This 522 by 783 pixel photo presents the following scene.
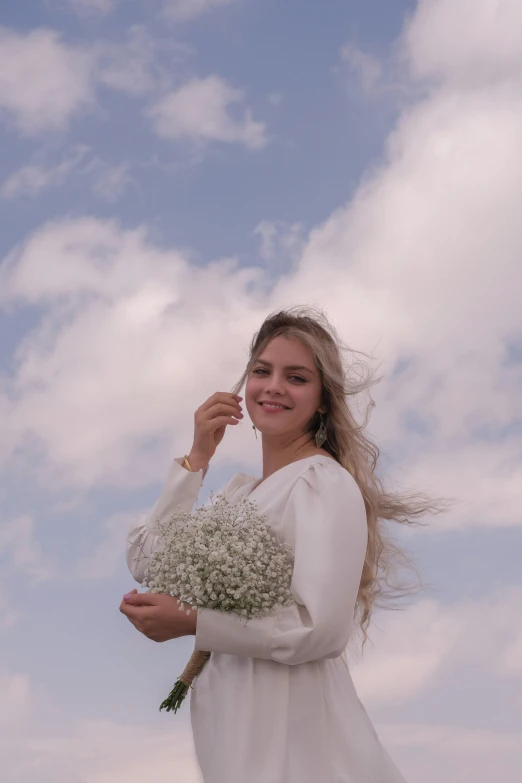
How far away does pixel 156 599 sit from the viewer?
446 cm

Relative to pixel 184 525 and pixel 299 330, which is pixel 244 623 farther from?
pixel 299 330

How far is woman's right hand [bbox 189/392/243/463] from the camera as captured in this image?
562 cm

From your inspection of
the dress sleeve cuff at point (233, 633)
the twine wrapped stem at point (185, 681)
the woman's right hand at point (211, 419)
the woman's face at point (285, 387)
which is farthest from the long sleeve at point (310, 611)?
the woman's right hand at point (211, 419)

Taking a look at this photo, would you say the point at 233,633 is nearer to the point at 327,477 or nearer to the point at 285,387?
the point at 327,477

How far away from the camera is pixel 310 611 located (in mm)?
4320

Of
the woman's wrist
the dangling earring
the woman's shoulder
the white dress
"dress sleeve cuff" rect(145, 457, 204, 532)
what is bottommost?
the white dress

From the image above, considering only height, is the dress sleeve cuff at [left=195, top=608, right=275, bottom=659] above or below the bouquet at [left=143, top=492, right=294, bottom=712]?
below

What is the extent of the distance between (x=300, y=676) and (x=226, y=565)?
74cm

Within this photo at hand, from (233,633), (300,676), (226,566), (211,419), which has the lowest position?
(300,676)

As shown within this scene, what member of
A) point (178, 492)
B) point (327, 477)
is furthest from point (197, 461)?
point (327, 477)

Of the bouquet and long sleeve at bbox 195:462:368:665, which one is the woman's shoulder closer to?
long sleeve at bbox 195:462:368:665

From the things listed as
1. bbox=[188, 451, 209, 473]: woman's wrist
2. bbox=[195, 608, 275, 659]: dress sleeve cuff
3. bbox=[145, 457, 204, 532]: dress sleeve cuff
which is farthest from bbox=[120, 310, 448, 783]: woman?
bbox=[188, 451, 209, 473]: woman's wrist

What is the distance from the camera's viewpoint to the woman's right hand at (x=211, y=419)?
18.5ft

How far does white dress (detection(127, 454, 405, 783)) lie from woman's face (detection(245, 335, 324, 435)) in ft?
2.19
